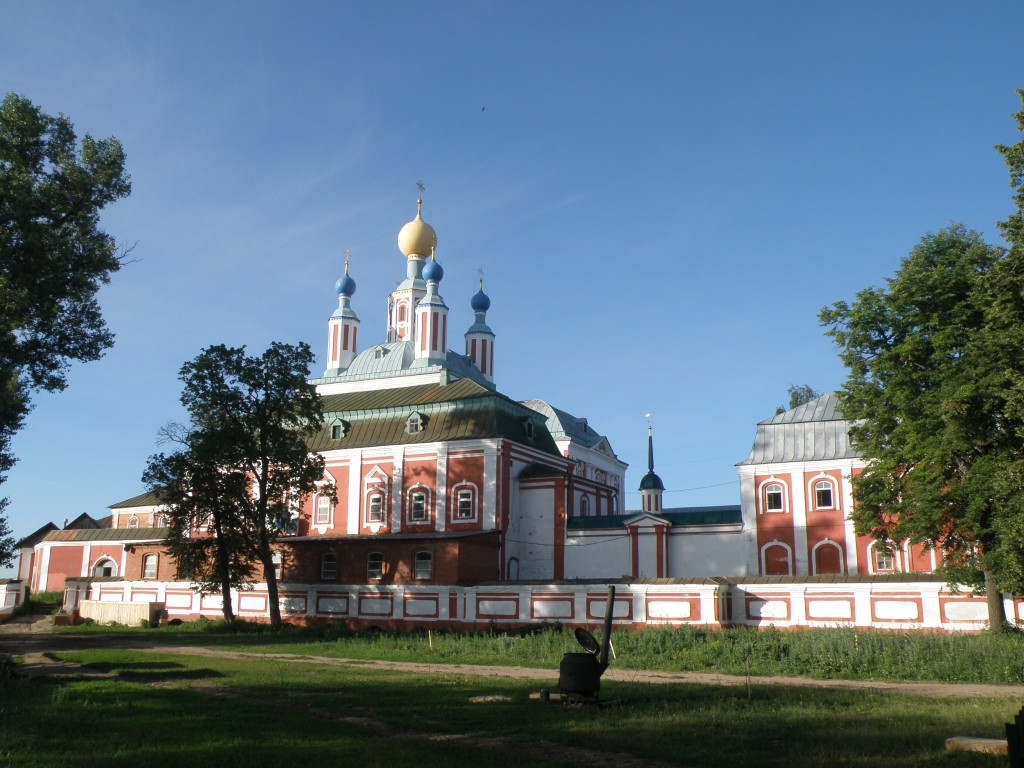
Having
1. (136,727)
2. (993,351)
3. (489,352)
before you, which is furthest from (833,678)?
(489,352)

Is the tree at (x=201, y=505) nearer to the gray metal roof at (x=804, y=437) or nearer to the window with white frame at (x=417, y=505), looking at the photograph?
the window with white frame at (x=417, y=505)

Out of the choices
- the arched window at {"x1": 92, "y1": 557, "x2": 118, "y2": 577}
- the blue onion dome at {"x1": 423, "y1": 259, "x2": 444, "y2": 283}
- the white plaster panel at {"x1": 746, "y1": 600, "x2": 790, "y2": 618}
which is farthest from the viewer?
the blue onion dome at {"x1": 423, "y1": 259, "x2": 444, "y2": 283}

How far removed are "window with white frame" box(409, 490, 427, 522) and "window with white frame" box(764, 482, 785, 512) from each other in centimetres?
1446

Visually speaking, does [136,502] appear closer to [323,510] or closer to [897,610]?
[323,510]

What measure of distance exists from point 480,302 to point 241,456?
91.8 ft

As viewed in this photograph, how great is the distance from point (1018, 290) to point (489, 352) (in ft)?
140

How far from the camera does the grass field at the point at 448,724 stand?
9500 millimetres

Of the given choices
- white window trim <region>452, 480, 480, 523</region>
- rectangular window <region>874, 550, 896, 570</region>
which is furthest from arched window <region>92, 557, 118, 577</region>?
rectangular window <region>874, 550, 896, 570</region>

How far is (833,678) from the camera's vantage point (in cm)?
1806

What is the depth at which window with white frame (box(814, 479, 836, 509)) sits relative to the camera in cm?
3750

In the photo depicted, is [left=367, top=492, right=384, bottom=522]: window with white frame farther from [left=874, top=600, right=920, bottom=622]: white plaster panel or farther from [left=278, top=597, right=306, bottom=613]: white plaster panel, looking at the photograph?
[left=874, top=600, right=920, bottom=622]: white plaster panel

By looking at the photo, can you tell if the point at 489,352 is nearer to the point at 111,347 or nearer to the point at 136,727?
the point at 111,347

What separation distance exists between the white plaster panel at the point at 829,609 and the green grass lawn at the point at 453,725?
446 inches

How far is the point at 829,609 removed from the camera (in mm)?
25656
